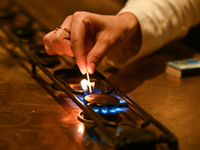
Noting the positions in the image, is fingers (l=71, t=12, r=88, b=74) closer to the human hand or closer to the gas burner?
the human hand

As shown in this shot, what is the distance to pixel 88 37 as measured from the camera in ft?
2.41

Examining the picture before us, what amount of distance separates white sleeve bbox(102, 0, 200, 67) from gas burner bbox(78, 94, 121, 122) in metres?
0.36

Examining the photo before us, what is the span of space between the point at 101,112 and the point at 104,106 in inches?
0.5

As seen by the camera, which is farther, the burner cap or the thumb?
the thumb

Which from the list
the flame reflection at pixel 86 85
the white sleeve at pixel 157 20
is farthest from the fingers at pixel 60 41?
the white sleeve at pixel 157 20

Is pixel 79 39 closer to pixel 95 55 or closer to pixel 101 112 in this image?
pixel 95 55

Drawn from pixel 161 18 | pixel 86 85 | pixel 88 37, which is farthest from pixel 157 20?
pixel 86 85

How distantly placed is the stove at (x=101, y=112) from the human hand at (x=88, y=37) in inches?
2.3

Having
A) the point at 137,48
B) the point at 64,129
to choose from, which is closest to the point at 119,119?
the point at 64,129

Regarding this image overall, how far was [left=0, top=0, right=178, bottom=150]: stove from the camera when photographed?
0.42 m

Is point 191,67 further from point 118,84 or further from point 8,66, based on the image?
point 8,66

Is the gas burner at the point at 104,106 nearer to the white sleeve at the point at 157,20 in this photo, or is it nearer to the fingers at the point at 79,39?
the fingers at the point at 79,39

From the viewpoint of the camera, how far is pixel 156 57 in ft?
3.47

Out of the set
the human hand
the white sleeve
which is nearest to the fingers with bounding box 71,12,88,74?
the human hand
